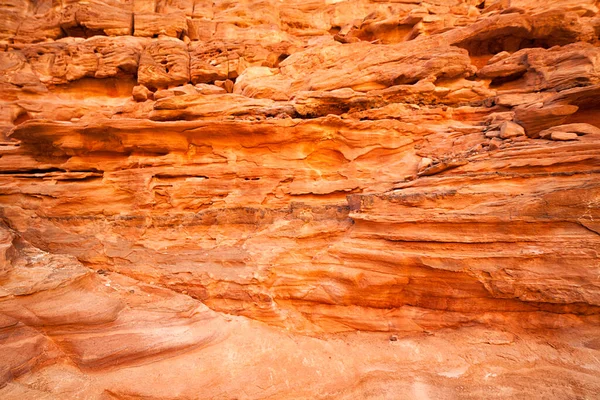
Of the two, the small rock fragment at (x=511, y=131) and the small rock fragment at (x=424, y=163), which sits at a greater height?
the small rock fragment at (x=511, y=131)

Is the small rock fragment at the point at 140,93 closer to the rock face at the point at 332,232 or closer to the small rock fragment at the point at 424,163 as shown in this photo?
the rock face at the point at 332,232

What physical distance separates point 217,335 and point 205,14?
72.4 ft

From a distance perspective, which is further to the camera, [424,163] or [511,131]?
[424,163]

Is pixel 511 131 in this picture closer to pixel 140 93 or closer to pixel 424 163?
pixel 424 163

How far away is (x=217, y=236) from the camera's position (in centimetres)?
756

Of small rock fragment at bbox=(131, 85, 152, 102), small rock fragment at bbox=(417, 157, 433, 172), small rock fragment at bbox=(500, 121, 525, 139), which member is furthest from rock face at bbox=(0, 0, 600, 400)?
small rock fragment at bbox=(131, 85, 152, 102)

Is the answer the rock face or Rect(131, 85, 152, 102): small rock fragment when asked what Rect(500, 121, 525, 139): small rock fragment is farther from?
Rect(131, 85, 152, 102): small rock fragment

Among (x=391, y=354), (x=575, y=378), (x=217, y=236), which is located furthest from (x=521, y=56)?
(x=217, y=236)

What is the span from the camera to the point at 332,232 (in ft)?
22.7

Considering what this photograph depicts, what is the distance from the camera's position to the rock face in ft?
15.5

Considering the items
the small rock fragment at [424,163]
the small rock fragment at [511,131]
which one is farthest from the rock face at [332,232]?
the small rock fragment at [424,163]

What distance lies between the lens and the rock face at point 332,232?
474 centimetres

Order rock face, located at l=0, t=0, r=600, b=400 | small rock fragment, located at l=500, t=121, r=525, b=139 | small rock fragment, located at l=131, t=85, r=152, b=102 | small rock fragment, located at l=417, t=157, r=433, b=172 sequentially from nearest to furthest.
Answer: rock face, located at l=0, t=0, r=600, b=400, small rock fragment, located at l=500, t=121, r=525, b=139, small rock fragment, located at l=417, t=157, r=433, b=172, small rock fragment, located at l=131, t=85, r=152, b=102

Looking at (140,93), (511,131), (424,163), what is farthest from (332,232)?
(140,93)
